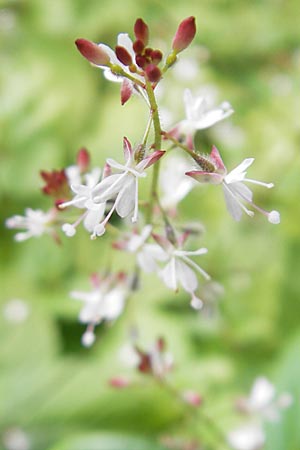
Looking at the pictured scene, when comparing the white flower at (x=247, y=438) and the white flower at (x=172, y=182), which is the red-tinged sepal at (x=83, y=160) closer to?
the white flower at (x=172, y=182)

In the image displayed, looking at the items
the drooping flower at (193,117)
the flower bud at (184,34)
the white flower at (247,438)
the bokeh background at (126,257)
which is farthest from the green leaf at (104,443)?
the flower bud at (184,34)

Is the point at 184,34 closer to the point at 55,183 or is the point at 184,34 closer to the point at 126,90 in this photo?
the point at 126,90

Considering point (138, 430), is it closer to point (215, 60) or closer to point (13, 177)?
point (13, 177)

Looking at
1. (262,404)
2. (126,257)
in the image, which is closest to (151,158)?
(262,404)

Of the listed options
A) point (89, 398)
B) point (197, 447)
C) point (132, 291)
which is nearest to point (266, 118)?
point (89, 398)

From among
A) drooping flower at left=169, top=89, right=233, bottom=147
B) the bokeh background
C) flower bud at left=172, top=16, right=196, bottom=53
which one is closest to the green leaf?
the bokeh background

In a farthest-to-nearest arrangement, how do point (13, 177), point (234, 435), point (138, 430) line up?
point (13, 177) < point (138, 430) < point (234, 435)
